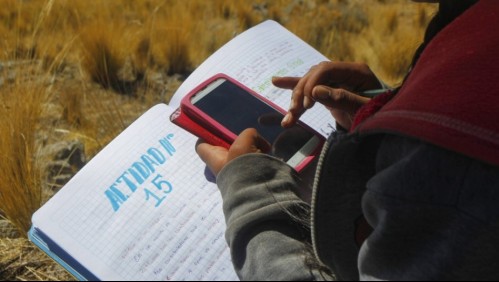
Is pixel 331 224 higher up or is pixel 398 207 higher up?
pixel 398 207

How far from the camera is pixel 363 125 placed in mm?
584

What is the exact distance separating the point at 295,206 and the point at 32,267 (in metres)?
0.61

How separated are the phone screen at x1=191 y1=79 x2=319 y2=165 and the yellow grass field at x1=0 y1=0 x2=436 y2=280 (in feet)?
1.47

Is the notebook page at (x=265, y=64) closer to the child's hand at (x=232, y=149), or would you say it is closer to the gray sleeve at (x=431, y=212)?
the child's hand at (x=232, y=149)

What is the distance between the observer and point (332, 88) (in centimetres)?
89

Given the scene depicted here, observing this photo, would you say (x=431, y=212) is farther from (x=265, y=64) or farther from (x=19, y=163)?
(x=19, y=163)

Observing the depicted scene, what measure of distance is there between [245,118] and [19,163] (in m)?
0.57

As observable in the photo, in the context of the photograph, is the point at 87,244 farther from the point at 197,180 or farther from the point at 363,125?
the point at 363,125

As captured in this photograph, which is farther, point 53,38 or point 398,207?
point 53,38

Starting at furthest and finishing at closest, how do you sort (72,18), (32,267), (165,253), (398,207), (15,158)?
(72,18), (15,158), (32,267), (165,253), (398,207)

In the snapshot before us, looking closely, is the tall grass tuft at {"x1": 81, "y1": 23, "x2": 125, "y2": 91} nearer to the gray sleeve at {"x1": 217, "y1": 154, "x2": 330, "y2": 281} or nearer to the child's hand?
the child's hand

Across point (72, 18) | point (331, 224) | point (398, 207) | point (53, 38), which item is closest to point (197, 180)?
point (331, 224)

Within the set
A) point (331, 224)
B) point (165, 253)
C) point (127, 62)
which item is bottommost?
point (127, 62)

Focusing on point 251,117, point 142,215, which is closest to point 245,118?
point 251,117
